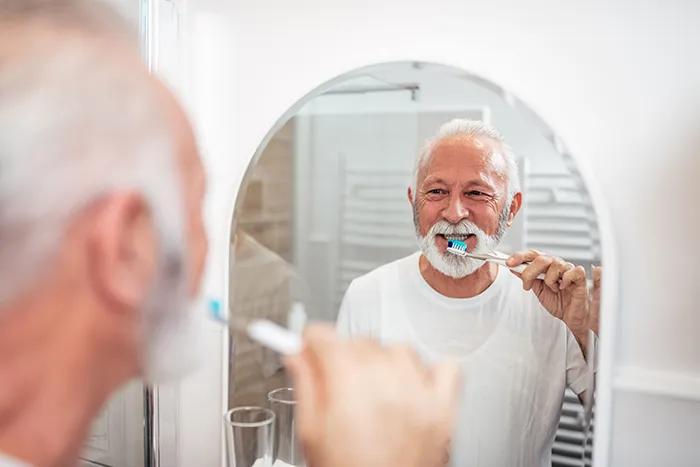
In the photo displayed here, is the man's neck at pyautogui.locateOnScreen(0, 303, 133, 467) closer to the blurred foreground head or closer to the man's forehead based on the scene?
the blurred foreground head

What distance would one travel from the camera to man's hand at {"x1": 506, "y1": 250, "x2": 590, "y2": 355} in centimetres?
91

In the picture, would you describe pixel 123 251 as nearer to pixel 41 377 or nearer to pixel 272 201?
pixel 41 377

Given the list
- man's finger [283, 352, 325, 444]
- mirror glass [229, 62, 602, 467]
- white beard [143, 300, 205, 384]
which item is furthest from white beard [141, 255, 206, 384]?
mirror glass [229, 62, 602, 467]

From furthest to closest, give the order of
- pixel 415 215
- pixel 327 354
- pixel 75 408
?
pixel 415 215, pixel 327 354, pixel 75 408

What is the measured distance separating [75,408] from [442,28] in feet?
2.49

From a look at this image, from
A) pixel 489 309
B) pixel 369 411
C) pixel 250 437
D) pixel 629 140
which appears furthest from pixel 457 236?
pixel 250 437

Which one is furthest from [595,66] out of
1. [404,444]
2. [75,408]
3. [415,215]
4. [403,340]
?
[75,408]

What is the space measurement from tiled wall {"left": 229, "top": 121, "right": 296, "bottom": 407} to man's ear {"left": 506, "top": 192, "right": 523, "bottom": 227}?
39 cm

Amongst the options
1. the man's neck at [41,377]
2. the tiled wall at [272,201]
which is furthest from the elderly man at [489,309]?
the man's neck at [41,377]

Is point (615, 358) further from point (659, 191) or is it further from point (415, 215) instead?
point (415, 215)

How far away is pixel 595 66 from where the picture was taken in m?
0.93

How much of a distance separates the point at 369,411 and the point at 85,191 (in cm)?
35

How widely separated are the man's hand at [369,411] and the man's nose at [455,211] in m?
0.30

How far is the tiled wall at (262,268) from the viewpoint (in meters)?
1.14
